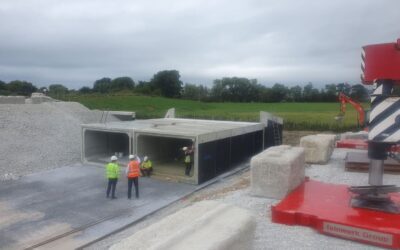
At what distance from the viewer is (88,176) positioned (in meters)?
18.2

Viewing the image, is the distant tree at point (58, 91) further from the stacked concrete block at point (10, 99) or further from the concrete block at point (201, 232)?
the concrete block at point (201, 232)

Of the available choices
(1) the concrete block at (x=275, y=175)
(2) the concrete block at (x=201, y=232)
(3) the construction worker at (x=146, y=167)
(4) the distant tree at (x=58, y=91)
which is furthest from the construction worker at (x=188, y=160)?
(4) the distant tree at (x=58, y=91)

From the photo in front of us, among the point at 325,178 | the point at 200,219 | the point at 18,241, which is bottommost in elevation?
the point at 18,241

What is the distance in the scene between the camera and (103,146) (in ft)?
74.6

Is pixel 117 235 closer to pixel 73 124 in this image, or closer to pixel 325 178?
pixel 325 178

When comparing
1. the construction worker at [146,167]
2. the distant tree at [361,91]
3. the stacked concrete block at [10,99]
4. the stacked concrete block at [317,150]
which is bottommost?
the construction worker at [146,167]

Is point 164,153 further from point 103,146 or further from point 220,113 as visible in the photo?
point 220,113

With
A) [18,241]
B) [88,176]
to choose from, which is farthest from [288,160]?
[88,176]

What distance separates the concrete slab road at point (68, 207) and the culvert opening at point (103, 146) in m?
2.70

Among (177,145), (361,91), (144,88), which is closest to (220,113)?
(177,145)

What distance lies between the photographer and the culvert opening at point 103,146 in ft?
70.4

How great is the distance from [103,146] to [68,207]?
31.5 ft

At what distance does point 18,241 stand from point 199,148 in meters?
8.67

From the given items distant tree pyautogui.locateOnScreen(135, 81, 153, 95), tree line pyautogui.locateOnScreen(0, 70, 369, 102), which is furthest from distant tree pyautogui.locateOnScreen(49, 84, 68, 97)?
distant tree pyautogui.locateOnScreen(135, 81, 153, 95)
